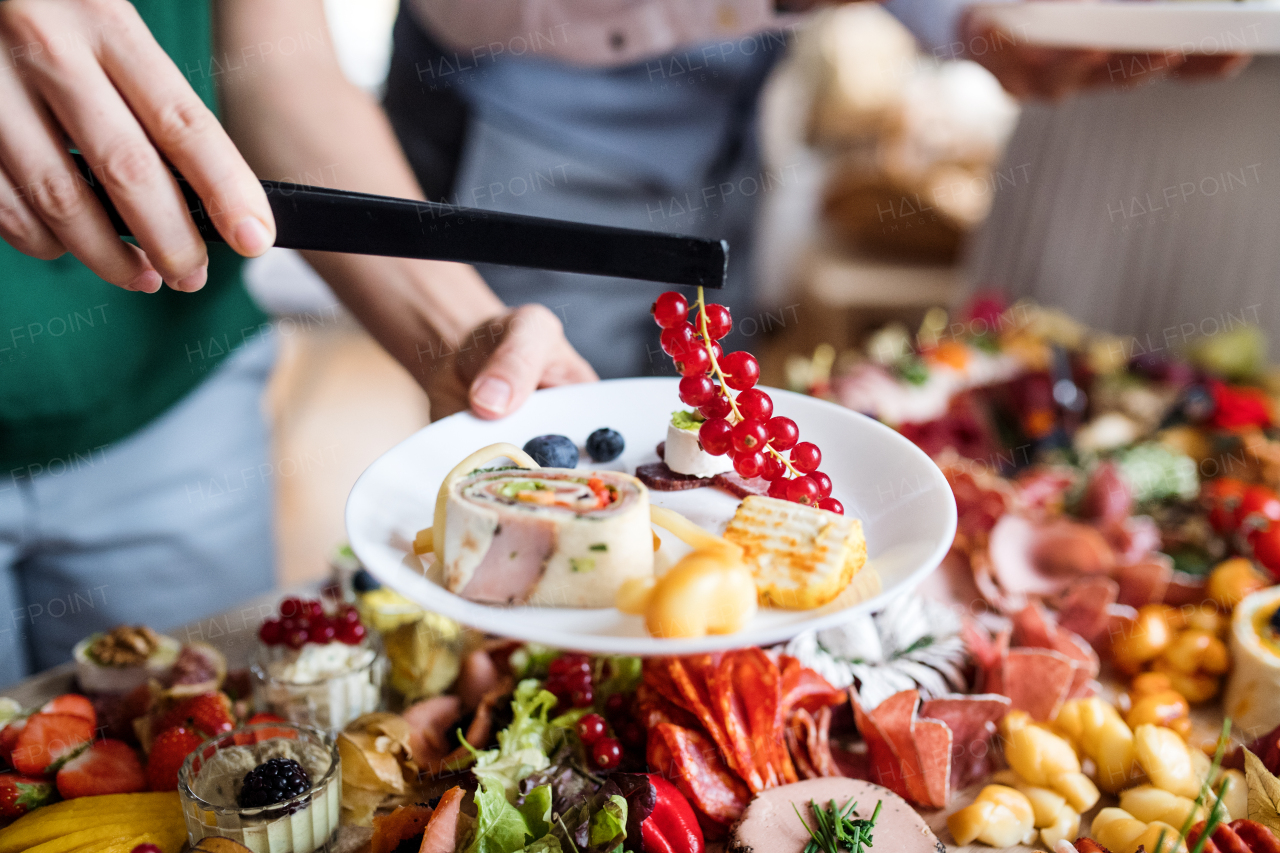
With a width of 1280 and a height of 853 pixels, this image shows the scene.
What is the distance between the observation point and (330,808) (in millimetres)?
933

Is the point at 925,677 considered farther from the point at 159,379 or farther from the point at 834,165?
the point at 834,165

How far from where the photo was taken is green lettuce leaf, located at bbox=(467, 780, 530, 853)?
87 cm

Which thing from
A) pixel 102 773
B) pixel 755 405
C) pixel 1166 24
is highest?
pixel 1166 24

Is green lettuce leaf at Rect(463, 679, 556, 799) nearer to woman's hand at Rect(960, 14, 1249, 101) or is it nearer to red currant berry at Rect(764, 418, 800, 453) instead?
red currant berry at Rect(764, 418, 800, 453)

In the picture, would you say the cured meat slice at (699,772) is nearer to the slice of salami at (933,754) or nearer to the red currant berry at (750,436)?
the slice of salami at (933,754)

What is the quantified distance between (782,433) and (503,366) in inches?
12.4

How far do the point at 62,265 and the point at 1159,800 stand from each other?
1.58 metres

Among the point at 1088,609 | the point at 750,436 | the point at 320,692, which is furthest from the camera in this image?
the point at 1088,609

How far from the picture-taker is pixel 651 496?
2.79 feet

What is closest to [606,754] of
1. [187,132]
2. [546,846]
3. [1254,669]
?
[546,846]

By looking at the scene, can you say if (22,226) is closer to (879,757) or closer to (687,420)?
(687,420)

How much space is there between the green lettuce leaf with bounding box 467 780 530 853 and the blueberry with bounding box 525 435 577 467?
0.34 meters

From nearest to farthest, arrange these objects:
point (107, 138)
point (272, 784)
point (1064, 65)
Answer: point (107, 138), point (272, 784), point (1064, 65)

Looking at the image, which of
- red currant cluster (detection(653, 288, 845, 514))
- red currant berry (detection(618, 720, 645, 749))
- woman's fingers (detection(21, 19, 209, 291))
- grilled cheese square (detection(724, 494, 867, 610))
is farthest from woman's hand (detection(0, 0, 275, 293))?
red currant berry (detection(618, 720, 645, 749))
